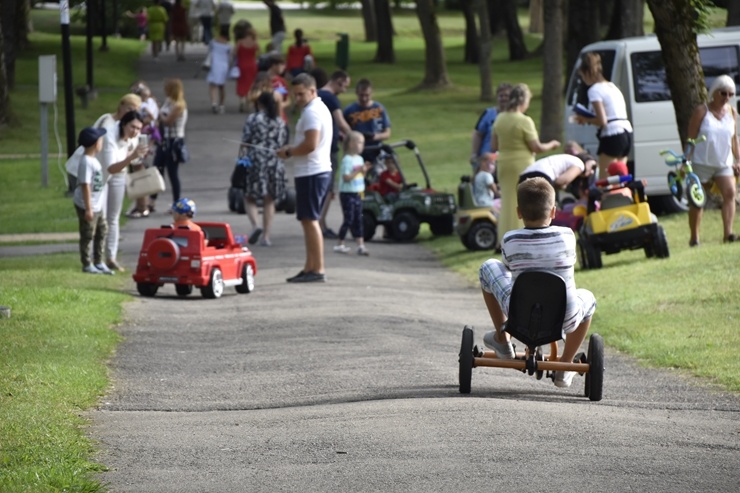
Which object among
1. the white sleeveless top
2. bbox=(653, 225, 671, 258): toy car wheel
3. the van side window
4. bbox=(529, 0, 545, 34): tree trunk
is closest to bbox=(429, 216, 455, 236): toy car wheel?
the van side window

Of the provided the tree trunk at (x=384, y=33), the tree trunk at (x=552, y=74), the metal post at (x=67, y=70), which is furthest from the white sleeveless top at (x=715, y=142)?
the tree trunk at (x=384, y=33)

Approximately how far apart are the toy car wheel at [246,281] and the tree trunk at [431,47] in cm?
2879

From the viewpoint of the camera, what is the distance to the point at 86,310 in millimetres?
12492

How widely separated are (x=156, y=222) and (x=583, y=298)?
1298 centimetres

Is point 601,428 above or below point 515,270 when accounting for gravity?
below

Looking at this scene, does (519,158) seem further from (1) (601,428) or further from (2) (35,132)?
(2) (35,132)

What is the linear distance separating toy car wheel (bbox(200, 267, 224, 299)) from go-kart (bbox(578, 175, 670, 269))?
3980 mm

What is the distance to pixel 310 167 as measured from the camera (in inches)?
595

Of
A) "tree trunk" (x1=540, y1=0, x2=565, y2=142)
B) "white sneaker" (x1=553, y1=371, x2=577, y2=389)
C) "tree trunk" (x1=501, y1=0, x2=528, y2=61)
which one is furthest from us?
"tree trunk" (x1=501, y1=0, x2=528, y2=61)

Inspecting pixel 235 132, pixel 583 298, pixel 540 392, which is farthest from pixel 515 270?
pixel 235 132

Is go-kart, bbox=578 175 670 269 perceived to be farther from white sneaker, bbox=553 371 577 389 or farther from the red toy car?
white sneaker, bbox=553 371 577 389

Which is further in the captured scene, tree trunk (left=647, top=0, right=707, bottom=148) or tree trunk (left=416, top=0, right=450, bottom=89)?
tree trunk (left=416, top=0, right=450, bottom=89)

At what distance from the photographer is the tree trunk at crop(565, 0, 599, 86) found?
39125mm

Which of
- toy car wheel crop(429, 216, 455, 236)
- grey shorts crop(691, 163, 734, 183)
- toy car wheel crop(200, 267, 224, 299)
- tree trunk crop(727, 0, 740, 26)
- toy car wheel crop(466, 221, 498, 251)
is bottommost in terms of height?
toy car wheel crop(429, 216, 455, 236)
